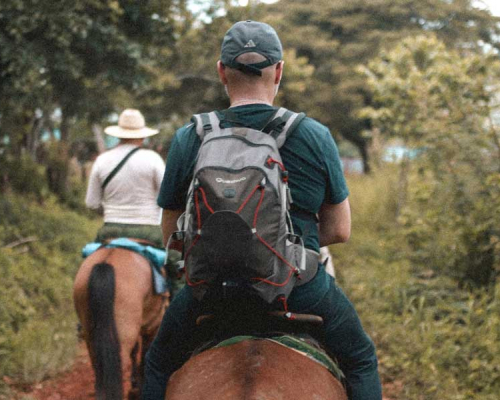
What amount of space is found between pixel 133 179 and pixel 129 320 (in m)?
1.24

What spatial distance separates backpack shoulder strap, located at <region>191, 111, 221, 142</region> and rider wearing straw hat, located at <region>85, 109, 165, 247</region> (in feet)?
9.21

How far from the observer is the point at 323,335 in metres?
2.83

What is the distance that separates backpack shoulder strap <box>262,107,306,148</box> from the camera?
8.64 ft

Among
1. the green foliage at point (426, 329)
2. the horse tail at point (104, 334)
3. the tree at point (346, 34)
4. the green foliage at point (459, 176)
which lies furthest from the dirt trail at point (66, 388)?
the tree at point (346, 34)

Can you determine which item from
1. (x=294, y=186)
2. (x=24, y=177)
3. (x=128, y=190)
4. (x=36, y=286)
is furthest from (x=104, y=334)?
(x=24, y=177)

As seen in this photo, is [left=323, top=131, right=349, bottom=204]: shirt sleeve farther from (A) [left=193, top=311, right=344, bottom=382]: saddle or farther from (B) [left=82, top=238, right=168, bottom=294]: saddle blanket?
(B) [left=82, top=238, right=168, bottom=294]: saddle blanket

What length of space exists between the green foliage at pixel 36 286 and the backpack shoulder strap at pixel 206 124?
14.6 ft

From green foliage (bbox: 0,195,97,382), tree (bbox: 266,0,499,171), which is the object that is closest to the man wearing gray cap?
green foliage (bbox: 0,195,97,382)

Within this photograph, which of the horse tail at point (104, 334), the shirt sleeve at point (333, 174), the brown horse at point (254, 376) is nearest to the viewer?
the brown horse at point (254, 376)

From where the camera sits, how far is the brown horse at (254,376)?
2336 mm

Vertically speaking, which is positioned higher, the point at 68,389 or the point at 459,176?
the point at 459,176

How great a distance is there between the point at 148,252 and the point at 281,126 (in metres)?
2.82

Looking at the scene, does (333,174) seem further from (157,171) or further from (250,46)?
(157,171)

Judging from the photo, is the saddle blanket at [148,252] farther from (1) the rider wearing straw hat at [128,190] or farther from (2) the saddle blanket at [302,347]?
(2) the saddle blanket at [302,347]
